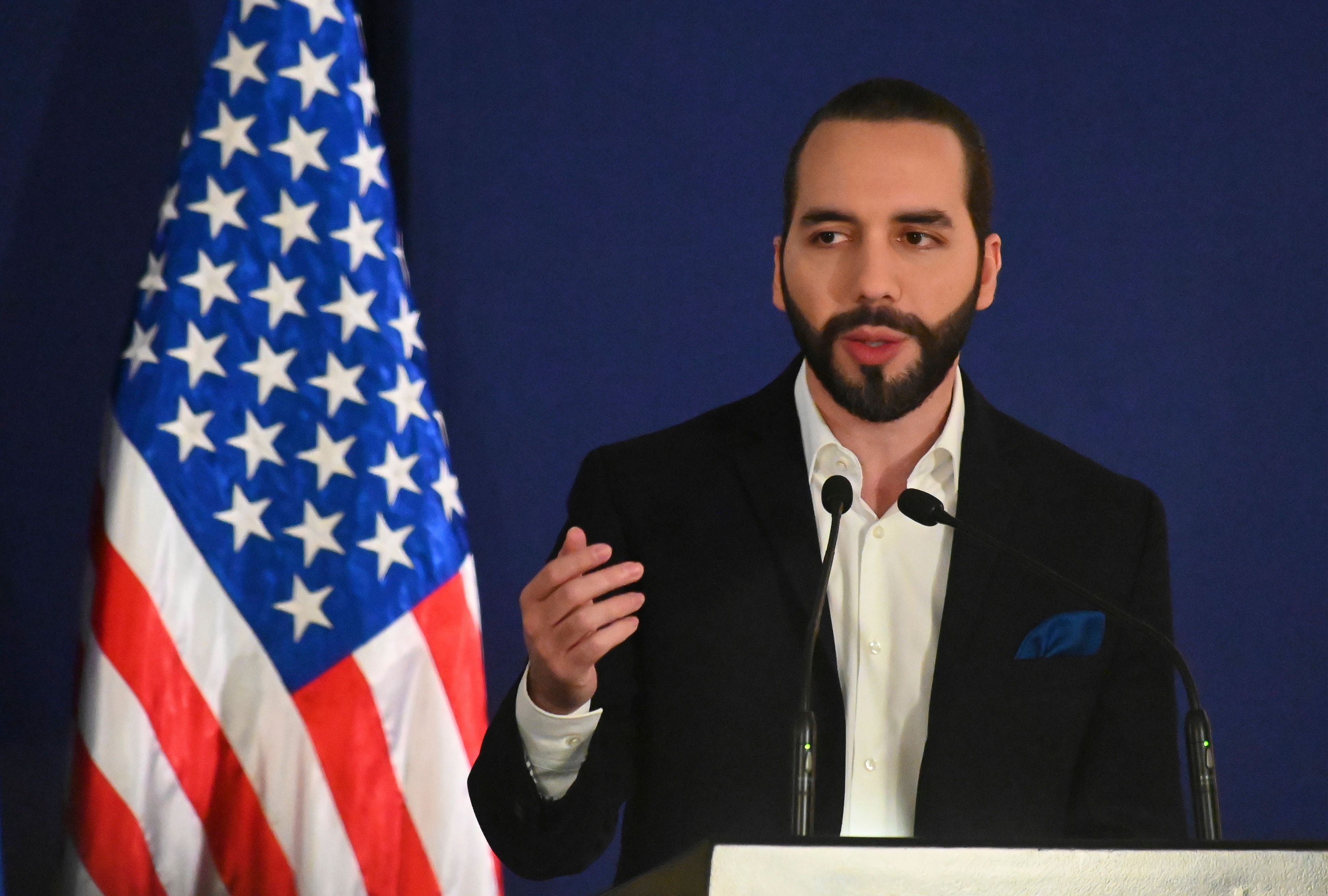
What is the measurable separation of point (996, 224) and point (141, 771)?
1.92 meters

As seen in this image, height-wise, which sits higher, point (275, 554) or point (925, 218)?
point (925, 218)

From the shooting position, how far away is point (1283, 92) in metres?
2.77

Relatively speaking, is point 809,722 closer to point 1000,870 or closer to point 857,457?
point 1000,870

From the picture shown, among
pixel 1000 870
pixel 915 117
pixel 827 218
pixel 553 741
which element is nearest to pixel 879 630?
pixel 553 741

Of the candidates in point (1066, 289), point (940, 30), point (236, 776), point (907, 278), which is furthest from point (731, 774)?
point (940, 30)

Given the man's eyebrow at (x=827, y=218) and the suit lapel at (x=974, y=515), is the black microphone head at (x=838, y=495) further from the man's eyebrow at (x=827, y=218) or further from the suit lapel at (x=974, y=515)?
the man's eyebrow at (x=827, y=218)

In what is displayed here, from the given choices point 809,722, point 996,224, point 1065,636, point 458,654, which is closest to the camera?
point 809,722

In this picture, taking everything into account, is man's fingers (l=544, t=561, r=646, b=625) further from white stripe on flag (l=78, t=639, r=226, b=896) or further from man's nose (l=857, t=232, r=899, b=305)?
white stripe on flag (l=78, t=639, r=226, b=896)

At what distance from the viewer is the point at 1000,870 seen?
819 millimetres

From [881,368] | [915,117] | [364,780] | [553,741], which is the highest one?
[915,117]

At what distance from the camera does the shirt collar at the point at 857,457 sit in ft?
5.93

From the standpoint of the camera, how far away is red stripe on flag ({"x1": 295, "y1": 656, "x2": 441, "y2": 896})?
6.79 ft

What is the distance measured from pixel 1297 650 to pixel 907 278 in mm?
1414

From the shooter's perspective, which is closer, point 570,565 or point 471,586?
point 570,565
